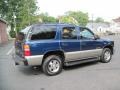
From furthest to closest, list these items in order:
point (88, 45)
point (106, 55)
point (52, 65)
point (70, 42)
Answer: point (106, 55), point (88, 45), point (70, 42), point (52, 65)

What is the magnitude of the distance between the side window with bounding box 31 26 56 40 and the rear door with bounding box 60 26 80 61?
1.29ft

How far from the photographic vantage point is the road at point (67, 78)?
6.05 m

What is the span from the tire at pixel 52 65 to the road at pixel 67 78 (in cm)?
21

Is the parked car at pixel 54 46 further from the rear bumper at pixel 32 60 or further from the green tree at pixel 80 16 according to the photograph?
the green tree at pixel 80 16

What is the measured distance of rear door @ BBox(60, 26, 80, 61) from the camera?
303 inches

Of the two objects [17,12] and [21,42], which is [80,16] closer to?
[17,12]

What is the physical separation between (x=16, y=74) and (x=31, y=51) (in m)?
1.46

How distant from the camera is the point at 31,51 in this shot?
690 cm

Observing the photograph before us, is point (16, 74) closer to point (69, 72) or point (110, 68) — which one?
point (69, 72)

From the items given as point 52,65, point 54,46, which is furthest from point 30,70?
point 54,46

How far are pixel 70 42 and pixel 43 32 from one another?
118 cm

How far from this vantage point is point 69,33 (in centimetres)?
796

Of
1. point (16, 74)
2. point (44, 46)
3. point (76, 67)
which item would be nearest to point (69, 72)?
point (76, 67)

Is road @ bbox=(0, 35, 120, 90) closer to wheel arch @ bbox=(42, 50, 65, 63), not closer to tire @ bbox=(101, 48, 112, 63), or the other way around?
tire @ bbox=(101, 48, 112, 63)
